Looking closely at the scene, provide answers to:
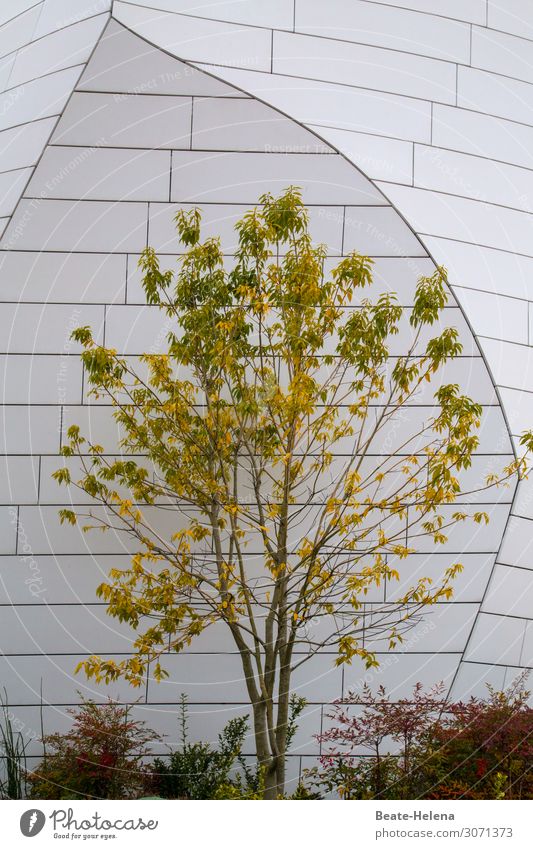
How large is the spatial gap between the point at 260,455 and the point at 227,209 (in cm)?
139

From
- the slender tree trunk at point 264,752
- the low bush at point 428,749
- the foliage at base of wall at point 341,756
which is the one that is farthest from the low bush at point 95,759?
the low bush at point 428,749

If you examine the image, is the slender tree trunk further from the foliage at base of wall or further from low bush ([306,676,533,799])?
low bush ([306,676,533,799])

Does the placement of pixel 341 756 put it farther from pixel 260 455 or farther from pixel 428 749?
pixel 260 455

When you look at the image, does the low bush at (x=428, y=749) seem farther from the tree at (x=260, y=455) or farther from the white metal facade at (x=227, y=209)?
the tree at (x=260, y=455)

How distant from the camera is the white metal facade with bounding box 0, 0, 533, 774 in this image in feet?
15.0

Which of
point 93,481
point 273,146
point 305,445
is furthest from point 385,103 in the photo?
point 93,481

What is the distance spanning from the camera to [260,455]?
13.7 feet
